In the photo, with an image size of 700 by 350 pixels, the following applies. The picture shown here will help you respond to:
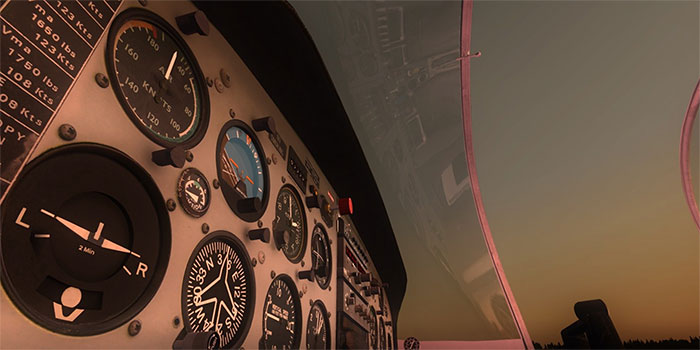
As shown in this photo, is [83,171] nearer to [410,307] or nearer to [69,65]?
[69,65]

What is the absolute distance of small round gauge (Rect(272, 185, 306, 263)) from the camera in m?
1.77

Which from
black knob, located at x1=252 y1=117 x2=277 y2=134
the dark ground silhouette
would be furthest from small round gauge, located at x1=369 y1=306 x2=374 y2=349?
black knob, located at x1=252 y1=117 x2=277 y2=134

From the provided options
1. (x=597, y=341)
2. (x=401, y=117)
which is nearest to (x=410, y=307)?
(x=597, y=341)

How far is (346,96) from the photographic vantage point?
79.5 inches

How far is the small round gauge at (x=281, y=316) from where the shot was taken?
60.7 inches

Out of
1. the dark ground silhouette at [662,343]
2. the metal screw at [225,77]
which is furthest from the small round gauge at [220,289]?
the dark ground silhouette at [662,343]

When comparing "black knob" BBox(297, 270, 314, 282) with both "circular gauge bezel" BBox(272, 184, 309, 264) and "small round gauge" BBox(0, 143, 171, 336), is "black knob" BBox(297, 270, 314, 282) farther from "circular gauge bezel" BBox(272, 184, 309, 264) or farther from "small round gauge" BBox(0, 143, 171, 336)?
"small round gauge" BBox(0, 143, 171, 336)

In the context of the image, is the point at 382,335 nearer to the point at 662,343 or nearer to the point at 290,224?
the point at 290,224

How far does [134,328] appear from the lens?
34.5 inches

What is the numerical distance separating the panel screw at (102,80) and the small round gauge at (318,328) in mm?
1500

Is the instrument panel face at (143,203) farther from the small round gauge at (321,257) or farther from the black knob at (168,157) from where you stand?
the small round gauge at (321,257)

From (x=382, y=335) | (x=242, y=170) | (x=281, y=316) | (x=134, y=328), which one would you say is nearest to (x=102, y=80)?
(x=134, y=328)

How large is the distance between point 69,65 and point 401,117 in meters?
1.49

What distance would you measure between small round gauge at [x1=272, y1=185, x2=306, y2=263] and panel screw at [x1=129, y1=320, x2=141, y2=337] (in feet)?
2.57
